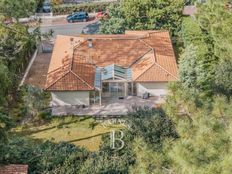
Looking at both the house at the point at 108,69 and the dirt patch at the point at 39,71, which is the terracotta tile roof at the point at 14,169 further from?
the dirt patch at the point at 39,71

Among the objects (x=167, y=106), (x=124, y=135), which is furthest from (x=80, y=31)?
(x=167, y=106)

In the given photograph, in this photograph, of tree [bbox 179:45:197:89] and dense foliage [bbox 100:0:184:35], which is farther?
dense foliage [bbox 100:0:184:35]

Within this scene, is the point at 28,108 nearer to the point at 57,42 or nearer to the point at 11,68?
the point at 11,68

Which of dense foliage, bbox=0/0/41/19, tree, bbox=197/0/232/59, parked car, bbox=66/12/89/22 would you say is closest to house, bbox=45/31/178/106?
dense foliage, bbox=0/0/41/19

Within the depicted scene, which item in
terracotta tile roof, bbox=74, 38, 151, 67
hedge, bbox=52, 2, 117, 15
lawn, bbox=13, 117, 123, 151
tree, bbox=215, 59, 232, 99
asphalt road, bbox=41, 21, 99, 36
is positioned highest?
hedge, bbox=52, 2, 117, 15

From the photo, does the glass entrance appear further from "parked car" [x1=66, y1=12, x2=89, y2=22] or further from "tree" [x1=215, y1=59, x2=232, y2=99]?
"parked car" [x1=66, y1=12, x2=89, y2=22]

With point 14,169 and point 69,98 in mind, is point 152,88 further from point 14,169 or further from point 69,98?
point 14,169
